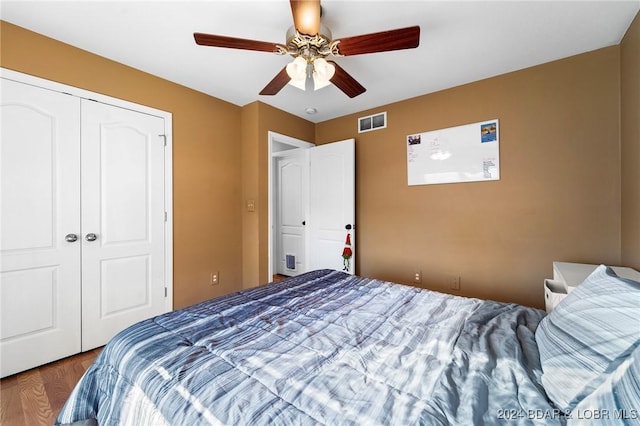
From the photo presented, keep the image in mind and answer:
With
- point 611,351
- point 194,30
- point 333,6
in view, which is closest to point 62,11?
point 194,30

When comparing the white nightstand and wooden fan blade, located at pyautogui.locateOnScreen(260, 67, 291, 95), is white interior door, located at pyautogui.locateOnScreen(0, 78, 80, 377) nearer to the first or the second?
wooden fan blade, located at pyautogui.locateOnScreen(260, 67, 291, 95)

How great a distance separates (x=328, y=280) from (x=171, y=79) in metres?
2.47

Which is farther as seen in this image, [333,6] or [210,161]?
[210,161]

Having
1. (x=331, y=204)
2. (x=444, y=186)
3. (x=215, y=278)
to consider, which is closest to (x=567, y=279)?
(x=444, y=186)

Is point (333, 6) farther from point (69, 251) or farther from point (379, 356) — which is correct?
point (69, 251)

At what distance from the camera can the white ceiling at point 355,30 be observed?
169 centimetres

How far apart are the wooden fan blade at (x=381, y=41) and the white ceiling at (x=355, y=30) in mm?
304

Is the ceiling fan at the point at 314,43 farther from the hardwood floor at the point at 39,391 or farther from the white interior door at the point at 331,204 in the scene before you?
the hardwood floor at the point at 39,391

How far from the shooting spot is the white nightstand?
5.29 ft

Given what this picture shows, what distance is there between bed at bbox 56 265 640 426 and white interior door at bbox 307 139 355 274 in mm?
1967

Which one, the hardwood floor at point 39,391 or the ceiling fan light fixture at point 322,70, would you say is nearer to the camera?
the hardwood floor at point 39,391

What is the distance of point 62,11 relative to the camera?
5.72ft

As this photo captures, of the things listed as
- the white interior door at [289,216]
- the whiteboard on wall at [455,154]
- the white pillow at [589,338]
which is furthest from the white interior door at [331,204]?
the white pillow at [589,338]

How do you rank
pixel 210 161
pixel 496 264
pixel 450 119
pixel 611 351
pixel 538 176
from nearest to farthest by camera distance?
pixel 611 351 → pixel 538 176 → pixel 496 264 → pixel 450 119 → pixel 210 161
